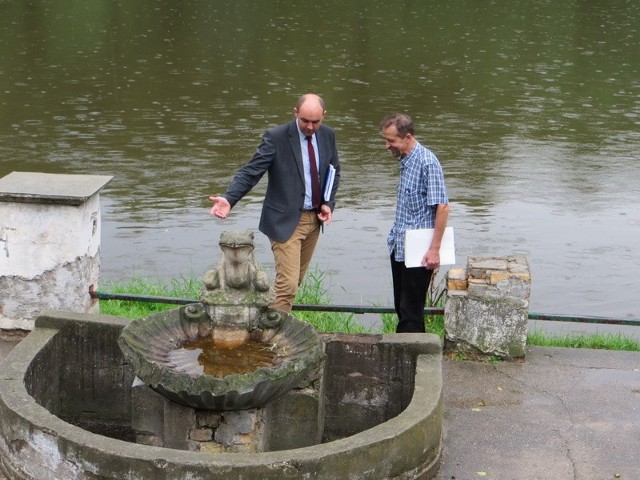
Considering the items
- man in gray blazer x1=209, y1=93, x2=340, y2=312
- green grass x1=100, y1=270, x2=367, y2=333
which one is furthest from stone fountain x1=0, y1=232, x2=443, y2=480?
green grass x1=100, y1=270, x2=367, y2=333

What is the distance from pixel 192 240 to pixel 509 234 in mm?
3871

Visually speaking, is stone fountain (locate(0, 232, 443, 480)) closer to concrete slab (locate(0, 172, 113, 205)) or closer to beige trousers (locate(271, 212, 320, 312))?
beige trousers (locate(271, 212, 320, 312))

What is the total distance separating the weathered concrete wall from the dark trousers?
0.72m

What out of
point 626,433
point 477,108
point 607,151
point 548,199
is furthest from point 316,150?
point 477,108

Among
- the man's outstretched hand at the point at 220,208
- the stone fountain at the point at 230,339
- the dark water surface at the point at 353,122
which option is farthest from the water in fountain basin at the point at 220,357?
the dark water surface at the point at 353,122

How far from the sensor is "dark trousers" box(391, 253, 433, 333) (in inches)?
309

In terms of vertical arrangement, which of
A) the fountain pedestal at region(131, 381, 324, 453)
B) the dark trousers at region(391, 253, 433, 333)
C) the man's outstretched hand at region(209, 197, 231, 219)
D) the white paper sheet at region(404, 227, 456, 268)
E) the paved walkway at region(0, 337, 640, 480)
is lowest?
the paved walkway at region(0, 337, 640, 480)

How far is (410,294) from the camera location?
793cm

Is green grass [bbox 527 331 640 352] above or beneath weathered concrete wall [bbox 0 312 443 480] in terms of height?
beneath

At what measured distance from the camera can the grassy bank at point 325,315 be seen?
9016 mm

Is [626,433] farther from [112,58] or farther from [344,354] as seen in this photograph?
[112,58]

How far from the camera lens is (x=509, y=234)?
1386cm

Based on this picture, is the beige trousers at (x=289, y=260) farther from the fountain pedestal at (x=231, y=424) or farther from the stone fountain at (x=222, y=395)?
the fountain pedestal at (x=231, y=424)

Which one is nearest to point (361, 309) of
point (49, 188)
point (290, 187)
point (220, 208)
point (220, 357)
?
point (290, 187)
